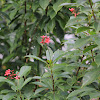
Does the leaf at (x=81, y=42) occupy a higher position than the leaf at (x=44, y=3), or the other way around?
the leaf at (x=44, y=3)

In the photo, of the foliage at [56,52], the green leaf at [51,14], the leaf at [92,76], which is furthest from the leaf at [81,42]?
the green leaf at [51,14]

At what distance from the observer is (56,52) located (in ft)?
3.70

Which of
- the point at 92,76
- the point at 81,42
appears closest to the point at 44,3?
the point at 81,42

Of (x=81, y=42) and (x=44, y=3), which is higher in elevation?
(x=44, y=3)

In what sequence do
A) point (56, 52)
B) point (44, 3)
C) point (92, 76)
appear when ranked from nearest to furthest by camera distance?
point (92, 76), point (56, 52), point (44, 3)

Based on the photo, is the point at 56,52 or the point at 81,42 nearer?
the point at 81,42

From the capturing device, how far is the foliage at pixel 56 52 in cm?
98

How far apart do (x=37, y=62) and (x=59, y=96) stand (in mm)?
549

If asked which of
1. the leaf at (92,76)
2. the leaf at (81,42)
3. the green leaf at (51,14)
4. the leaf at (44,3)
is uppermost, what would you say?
the leaf at (44,3)

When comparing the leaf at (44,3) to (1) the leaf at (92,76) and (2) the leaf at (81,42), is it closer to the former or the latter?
(2) the leaf at (81,42)

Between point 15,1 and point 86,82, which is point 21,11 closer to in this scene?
point 15,1

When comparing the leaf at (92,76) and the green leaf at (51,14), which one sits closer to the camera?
the leaf at (92,76)

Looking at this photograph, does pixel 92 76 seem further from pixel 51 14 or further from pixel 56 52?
pixel 51 14

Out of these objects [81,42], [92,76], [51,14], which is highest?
[51,14]
